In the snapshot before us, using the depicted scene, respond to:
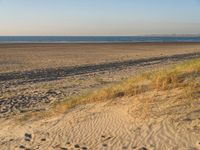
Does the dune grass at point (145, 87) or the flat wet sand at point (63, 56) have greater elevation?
the dune grass at point (145, 87)

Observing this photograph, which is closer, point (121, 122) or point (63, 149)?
point (63, 149)

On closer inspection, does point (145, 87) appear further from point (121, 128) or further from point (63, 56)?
point (63, 56)

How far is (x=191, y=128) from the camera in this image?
22.2ft

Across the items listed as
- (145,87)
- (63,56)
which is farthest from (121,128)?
(63,56)

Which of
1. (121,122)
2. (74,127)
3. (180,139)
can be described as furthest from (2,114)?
(180,139)

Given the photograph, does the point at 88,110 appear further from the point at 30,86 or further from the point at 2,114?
the point at 30,86

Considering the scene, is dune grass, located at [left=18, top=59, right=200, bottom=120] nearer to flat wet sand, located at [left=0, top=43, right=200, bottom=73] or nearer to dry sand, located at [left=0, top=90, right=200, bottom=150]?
dry sand, located at [left=0, top=90, right=200, bottom=150]

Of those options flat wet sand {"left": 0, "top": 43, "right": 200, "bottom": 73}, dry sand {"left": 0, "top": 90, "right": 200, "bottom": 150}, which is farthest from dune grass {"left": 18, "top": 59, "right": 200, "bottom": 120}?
flat wet sand {"left": 0, "top": 43, "right": 200, "bottom": 73}

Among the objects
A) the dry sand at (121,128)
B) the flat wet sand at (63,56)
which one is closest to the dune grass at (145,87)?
the dry sand at (121,128)

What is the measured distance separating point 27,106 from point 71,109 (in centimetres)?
207

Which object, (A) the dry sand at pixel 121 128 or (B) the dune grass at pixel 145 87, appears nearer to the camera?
(A) the dry sand at pixel 121 128

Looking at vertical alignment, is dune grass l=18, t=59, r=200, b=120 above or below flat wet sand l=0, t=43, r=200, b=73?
above

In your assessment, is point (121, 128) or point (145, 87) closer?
point (121, 128)

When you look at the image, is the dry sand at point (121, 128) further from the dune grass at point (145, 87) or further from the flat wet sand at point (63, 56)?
the flat wet sand at point (63, 56)
